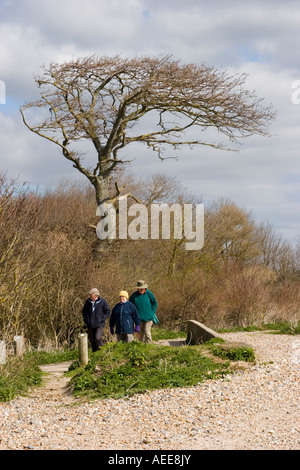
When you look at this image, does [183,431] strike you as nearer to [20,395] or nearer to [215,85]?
[20,395]

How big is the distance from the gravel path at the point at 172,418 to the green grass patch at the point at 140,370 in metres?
0.25

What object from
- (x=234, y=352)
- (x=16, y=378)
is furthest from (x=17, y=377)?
(x=234, y=352)

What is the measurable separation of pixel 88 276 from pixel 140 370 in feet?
23.9

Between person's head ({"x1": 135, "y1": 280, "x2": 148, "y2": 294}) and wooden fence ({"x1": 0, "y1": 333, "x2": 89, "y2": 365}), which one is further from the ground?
person's head ({"x1": 135, "y1": 280, "x2": 148, "y2": 294})

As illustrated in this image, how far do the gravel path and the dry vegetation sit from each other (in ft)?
11.3

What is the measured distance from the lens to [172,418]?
343 inches

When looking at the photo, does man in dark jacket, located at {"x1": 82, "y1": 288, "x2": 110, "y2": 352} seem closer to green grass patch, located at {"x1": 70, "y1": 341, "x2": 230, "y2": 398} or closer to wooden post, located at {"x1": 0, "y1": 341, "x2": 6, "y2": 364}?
green grass patch, located at {"x1": 70, "y1": 341, "x2": 230, "y2": 398}

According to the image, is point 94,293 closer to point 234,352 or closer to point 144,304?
point 144,304

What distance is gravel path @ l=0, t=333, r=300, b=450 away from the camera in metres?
7.89

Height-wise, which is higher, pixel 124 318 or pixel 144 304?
pixel 144 304

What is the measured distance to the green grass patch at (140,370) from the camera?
10.1m

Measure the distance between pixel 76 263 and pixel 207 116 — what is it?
32.6ft

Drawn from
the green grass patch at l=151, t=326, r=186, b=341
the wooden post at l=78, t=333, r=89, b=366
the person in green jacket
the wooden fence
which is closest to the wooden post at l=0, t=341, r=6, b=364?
the wooden fence

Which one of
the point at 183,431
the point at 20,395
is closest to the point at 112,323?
the point at 20,395
